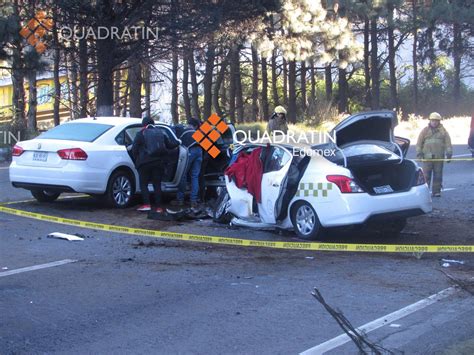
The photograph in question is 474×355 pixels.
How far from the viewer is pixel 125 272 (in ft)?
25.0

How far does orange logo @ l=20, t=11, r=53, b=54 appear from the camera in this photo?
65.4 ft

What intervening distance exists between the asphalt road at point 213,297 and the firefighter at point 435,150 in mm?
3421

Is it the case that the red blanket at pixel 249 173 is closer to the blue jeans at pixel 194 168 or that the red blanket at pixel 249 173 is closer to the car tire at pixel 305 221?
the car tire at pixel 305 221

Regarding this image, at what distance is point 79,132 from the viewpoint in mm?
12000

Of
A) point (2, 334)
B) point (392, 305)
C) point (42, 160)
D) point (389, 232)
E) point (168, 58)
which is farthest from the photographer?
point (168, 58)

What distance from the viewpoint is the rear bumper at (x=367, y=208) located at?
8750 millimetres

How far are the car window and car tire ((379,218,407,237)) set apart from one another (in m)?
1.75

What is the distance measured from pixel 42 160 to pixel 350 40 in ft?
63.9

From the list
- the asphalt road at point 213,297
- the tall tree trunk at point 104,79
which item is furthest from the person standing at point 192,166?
the tall tree trunk at point 104,79

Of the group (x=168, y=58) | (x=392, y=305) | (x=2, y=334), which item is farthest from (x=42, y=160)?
(x=168, y=58)

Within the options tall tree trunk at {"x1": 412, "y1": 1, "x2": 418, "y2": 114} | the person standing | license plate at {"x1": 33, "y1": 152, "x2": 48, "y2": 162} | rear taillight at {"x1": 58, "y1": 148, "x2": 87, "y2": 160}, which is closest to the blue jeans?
the person standing

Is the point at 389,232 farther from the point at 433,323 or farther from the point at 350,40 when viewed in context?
A: the point at 350,40

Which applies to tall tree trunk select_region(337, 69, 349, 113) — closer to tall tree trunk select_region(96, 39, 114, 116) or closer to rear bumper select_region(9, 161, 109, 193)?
tall tree trunk select_region(96, 39, 114, 116)
